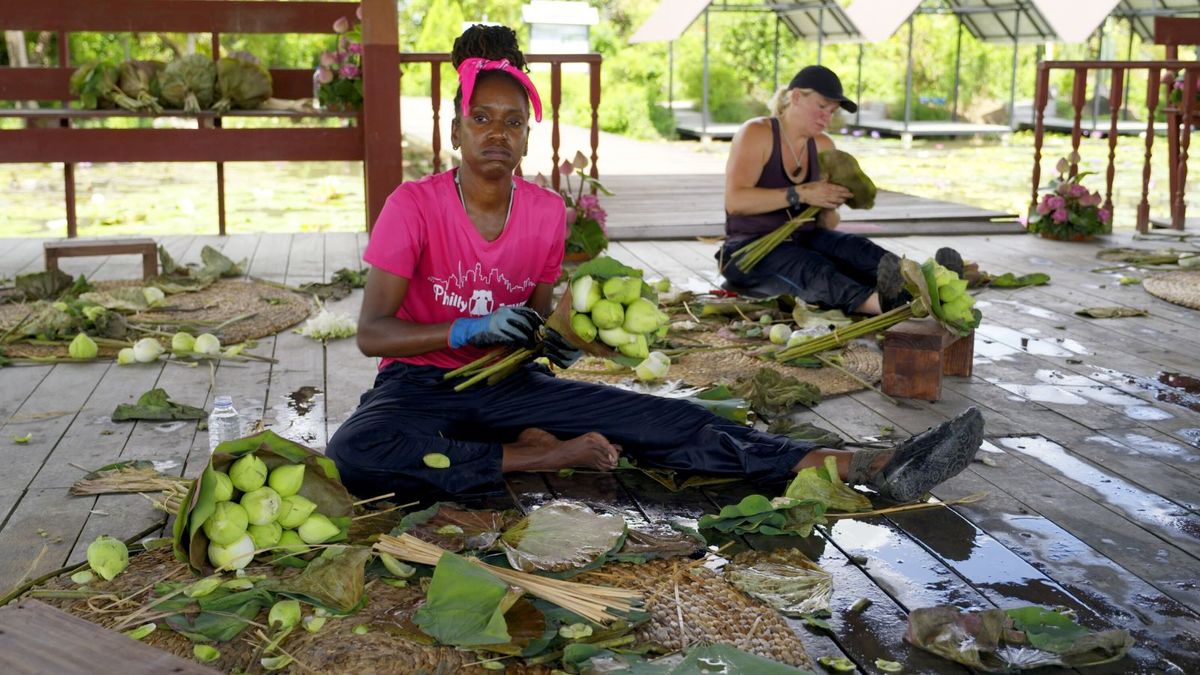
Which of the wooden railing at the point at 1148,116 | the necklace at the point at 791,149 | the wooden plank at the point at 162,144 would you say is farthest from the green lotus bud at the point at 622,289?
the wooden railing at the point at 1148,116

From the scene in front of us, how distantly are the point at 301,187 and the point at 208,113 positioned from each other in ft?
25.7

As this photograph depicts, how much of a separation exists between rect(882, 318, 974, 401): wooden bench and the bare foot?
4.01 ft

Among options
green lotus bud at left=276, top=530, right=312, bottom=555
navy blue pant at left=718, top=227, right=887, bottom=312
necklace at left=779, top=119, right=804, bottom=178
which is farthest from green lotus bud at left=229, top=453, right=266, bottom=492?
necklace at left=779, top=119, right=804, bottom=178

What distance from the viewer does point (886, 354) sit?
Result: 3910 mm

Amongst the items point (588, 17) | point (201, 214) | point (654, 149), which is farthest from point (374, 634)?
point (588, 17)

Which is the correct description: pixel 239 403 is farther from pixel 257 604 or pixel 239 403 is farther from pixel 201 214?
pixel 201 214

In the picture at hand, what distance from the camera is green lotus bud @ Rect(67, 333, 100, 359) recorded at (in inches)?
171

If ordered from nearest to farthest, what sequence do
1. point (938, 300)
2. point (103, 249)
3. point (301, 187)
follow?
point (938, 300) → point (103, 249) → point (301, 187)

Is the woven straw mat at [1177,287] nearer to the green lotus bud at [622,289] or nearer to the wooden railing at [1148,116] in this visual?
the wooden railing at [1148,116]

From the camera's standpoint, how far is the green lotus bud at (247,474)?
7.89 feet

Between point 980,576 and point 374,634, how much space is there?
1.22m

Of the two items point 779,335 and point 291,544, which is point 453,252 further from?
point 779,335

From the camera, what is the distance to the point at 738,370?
Answer: 13.9ft

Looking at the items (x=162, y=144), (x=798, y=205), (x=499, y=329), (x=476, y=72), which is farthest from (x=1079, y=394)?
(x=162, y=144)
